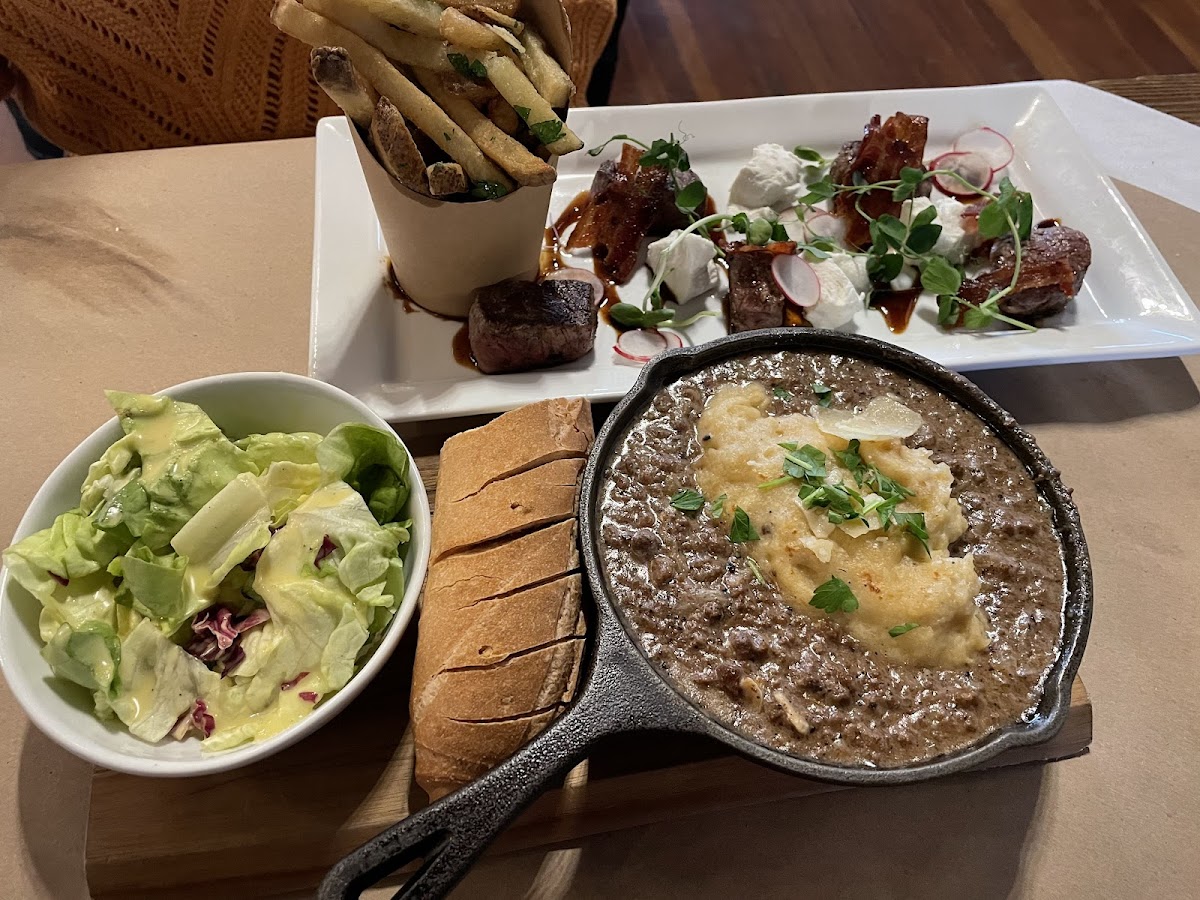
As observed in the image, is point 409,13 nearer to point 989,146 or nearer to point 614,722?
point 614,722

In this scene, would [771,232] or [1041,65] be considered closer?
[771,232]

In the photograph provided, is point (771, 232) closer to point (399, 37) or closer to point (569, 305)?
point (569, 305)

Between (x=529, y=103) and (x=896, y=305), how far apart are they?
133 centimetres

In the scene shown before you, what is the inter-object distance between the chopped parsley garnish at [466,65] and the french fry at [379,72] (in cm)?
10

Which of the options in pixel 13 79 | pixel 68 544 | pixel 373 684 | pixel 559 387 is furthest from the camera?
pixel 13 79

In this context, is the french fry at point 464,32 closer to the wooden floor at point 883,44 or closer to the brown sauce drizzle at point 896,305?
the brown sauce drizzle at point 896,305

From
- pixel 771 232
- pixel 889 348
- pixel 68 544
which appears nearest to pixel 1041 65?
pixel 771 232

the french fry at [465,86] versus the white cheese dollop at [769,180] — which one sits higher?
the french fry at [465,86]

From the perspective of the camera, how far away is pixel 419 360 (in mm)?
2301

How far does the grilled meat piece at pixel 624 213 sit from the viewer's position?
2.54 metres

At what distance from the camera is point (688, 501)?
1.57m

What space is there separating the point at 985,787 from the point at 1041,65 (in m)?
4.11

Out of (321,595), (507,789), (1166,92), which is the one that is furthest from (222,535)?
(1166,92)

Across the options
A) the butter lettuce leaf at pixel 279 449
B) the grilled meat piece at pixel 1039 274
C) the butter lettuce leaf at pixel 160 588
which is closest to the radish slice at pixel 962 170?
the grilled meat piece at pixel 1039 274
